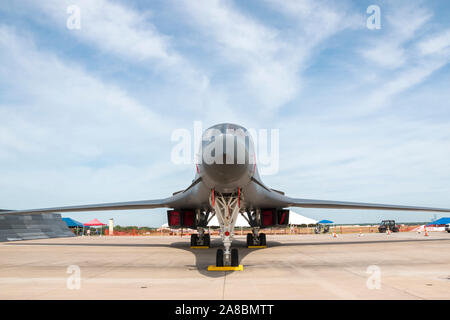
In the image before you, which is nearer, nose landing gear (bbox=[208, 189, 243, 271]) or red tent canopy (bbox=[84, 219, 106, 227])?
nose landing gear (bbox=[208, 189, 243, 271])

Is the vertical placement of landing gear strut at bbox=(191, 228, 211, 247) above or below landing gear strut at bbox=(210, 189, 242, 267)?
below

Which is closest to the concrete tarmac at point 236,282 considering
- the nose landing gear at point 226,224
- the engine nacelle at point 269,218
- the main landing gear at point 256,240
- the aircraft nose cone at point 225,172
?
the nose landing gear at point 226,224

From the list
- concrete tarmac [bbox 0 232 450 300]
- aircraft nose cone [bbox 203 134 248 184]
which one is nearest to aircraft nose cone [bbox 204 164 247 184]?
aircraft nose cone [bbox 203 134 248 184]

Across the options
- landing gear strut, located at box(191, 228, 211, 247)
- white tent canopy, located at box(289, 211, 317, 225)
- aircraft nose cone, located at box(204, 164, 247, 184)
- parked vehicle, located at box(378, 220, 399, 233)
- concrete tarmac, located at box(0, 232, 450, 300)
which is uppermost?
aircraft nose cone, located at box(204, 164, 247, 184)

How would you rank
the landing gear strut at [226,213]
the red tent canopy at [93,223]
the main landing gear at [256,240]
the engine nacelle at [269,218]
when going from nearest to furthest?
the landing gear strut at [226,213] → the engine nacelle at [269,218] → the main landing gear at [256,240] → the red tent canopy at [93,223]

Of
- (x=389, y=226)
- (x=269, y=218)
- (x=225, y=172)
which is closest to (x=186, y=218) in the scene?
(x=269, y=218)

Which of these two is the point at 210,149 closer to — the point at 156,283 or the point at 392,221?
the point at 156,283

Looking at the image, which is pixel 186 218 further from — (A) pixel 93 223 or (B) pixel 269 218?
(A) pixel 93 223

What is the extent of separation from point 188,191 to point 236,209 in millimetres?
3165

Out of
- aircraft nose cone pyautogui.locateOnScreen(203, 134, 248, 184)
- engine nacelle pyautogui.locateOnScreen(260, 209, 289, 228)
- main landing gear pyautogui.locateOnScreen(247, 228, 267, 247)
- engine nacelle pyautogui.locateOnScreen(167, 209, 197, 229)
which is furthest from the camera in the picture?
main landing gear pyautogui.locateOnScreen(247, 228, 267, 247)

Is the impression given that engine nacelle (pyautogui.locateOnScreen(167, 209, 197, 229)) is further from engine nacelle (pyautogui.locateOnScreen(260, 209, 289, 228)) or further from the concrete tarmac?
the concrete tarmac

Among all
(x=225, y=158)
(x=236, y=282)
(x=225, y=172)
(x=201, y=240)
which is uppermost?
(x=225, y=158)

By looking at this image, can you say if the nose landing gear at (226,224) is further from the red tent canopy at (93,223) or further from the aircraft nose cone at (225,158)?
the red tent canopy at (93,223)

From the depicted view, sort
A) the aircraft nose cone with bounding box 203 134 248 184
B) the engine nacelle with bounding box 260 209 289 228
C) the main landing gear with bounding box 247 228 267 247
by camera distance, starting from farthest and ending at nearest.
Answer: the main landing gear with bounding box 247 228 267 247, the engine nacelle with bounding box 260 209 289 228, the aircraft nose cone with bounding box 203 134 248 184
